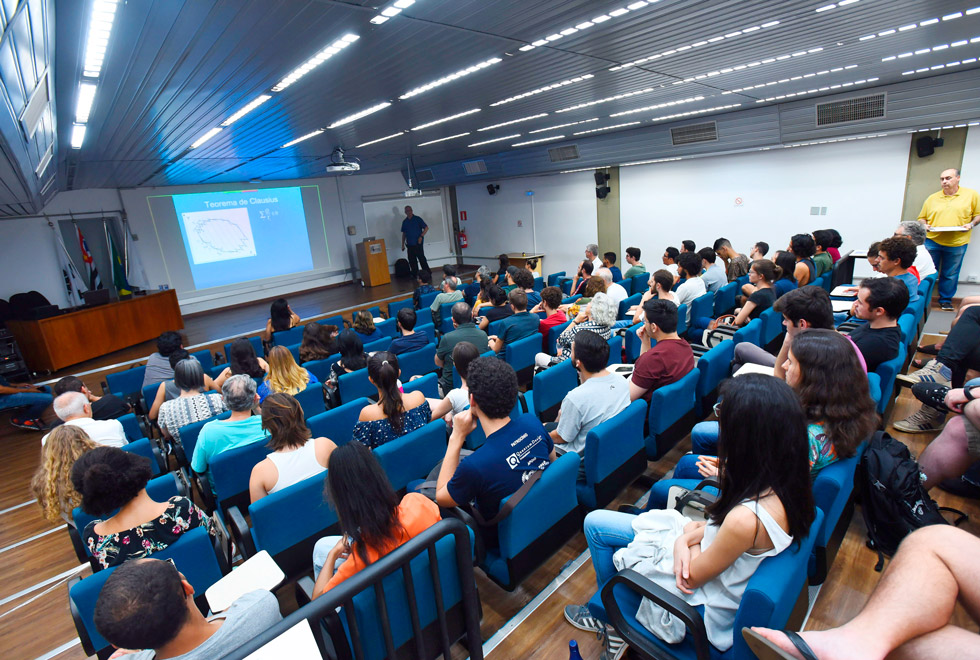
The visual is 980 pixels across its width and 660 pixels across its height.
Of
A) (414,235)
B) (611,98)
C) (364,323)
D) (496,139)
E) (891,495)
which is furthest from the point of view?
(414,235)

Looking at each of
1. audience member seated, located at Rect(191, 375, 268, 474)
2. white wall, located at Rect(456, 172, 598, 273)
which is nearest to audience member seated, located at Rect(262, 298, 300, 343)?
audience member seated, located at Rect(191, 375, 268, 474)

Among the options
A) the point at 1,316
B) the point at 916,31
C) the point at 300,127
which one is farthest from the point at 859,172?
the point at 1,316

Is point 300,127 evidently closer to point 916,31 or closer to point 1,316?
point 916,31

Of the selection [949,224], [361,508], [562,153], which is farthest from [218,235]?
→ [949,224]

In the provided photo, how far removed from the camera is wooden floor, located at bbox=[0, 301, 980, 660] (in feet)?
6.93

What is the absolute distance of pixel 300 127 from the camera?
6559 millimetres

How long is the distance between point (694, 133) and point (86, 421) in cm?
983

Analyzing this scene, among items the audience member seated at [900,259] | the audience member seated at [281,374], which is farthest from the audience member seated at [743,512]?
the audience member seated at [900,259]

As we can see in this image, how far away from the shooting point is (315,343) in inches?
199

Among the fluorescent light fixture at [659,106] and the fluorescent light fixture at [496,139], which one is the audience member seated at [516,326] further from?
the fluorescent light fixture at [496,139]

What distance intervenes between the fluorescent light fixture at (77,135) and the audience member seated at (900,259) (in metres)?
8.40

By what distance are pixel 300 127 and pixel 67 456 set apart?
211 inches

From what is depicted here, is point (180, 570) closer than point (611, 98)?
Yes

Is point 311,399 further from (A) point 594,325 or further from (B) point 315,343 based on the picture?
(A) point 594,325
